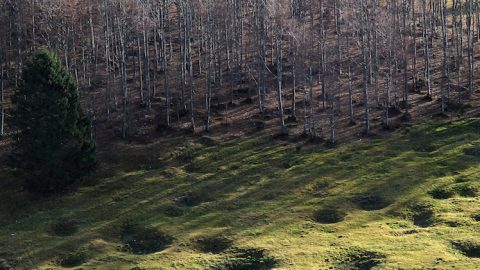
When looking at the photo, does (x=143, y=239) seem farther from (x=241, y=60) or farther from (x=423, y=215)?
(x=241, y=60)

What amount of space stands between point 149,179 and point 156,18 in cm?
3170

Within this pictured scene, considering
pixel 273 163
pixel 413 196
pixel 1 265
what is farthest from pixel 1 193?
pixel 413 196

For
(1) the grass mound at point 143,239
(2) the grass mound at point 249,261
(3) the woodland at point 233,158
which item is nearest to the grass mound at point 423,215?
(3) the woodland at point 233,158

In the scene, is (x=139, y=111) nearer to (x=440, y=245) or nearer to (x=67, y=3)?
(x=67, y=3)

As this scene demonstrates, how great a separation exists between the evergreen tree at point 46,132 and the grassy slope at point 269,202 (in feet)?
7.43

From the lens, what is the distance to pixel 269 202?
5484 centimetres

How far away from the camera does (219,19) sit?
3300 inches

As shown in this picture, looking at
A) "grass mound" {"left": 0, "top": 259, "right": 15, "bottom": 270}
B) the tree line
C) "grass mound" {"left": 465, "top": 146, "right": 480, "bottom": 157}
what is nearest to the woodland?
"grass mound" {"left": 0, "top": 259, "right": 15, "bottom": 270}

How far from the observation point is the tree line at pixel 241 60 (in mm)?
72812

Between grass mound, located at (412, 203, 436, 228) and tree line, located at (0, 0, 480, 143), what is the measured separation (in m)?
17.5

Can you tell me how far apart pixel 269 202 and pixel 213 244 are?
8531 millimetres

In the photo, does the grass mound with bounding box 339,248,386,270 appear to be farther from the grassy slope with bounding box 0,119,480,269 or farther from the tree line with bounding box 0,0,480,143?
the tree line with bounding box 0,0,480,143

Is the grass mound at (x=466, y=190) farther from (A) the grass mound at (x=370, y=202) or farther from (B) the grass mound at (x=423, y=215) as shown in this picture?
(A) the grass mound at (x=370, y=202)

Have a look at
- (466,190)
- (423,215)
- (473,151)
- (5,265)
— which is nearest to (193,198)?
(5,265)
